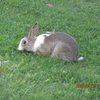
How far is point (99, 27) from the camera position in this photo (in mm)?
7145

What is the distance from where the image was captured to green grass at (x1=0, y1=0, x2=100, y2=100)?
381cm

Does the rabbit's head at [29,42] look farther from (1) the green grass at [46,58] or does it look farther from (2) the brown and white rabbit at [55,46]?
(1) the green grass at [46,58]

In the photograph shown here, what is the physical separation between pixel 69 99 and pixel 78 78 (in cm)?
71

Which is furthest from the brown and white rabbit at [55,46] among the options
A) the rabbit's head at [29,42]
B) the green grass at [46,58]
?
the green grass at [46,58]

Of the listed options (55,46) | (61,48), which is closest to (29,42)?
(55,46)

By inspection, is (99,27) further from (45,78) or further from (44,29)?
(45,78)

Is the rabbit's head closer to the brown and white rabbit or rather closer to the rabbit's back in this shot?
the brown and white rabbit

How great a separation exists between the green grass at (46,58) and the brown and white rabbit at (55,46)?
0.50ft

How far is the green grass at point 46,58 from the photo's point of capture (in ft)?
12.5

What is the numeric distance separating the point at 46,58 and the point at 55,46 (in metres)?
0.35

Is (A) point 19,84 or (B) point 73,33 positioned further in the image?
(B) point 73,33

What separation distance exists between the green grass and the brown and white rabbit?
0.50 ft

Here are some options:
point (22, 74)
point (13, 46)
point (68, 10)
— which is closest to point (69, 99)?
point (22, 74)

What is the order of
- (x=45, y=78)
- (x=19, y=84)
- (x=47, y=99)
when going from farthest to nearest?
(x=45, y=78)
(x=19, y=84)
(x=47, y=99)
